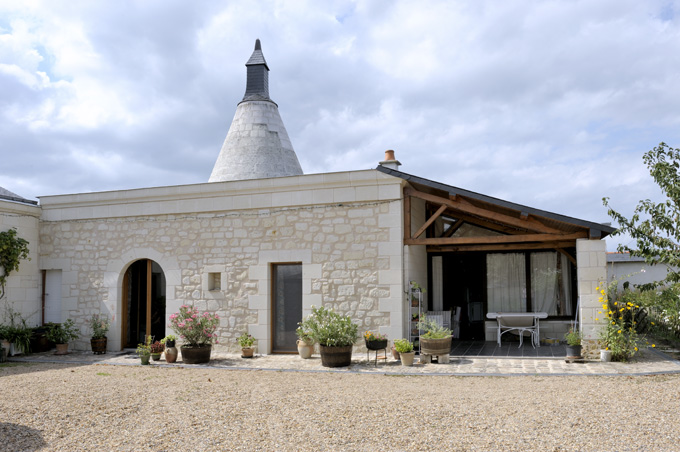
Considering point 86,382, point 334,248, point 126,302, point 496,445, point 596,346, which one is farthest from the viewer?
point 126,302

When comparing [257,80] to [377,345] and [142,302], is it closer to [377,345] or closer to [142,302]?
[142,302]

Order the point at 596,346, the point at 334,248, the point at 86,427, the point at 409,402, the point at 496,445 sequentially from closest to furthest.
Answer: the point at 496,445
the point at 86,427
the point at 409,402
the point at 596,346
the point at 334,248

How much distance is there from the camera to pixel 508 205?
8.20 metres

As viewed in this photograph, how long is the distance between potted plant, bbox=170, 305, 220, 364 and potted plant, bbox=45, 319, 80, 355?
251 cm

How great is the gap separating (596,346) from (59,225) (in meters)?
9.70

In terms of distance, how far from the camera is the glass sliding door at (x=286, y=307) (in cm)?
948

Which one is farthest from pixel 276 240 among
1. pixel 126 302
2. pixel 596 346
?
pixel 596 346

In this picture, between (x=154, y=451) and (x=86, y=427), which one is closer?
(x=154, y=451)

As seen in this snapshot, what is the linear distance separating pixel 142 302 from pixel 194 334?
7.36 ft

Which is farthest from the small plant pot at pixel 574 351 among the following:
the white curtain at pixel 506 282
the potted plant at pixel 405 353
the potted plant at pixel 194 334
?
the potted plant at pixel 194 334

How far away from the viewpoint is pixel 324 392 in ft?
20.5

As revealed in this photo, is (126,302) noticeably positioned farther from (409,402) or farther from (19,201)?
(409,402)

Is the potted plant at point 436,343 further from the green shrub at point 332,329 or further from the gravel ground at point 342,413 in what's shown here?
the green shrub at point 332,329

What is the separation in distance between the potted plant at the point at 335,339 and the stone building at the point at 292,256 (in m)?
0.74
